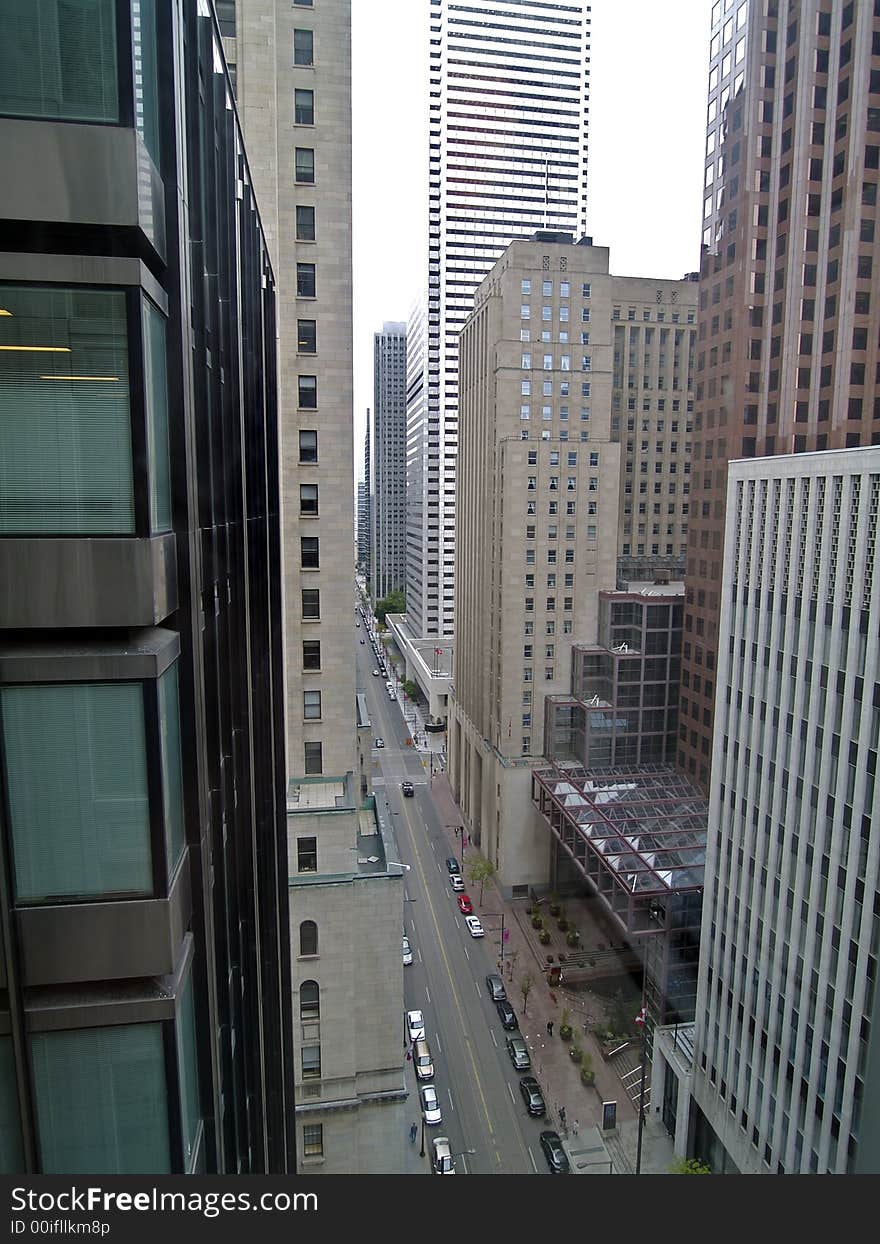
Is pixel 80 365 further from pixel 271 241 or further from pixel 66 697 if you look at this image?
pixel 271 241

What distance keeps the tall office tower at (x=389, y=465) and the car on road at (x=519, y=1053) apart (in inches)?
5305

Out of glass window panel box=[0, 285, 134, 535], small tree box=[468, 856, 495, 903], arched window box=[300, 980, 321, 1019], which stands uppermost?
glass window panel box=[0, 285, 134, 535]

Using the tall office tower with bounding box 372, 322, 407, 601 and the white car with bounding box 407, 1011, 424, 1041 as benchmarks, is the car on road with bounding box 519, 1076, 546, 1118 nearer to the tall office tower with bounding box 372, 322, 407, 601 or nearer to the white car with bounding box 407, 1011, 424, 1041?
the white car with bounding box 407, 1011, 424, 1041

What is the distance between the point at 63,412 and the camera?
16.5ft

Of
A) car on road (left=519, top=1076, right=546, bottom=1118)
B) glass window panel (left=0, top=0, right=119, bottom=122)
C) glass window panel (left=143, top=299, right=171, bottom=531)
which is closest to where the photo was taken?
glass window panel (left=0, top=0, right=119, bottom=122)

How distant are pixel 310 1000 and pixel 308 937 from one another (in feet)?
8.69

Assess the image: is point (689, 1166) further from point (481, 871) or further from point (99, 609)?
point (99, 609)

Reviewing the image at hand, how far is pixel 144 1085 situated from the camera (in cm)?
584

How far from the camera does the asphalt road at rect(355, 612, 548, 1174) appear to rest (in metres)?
38.9

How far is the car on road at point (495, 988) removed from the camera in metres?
49.9

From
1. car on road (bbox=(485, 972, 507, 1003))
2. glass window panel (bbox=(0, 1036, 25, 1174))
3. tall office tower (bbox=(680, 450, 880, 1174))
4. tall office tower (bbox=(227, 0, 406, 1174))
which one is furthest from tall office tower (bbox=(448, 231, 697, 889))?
glass window panel (bbox=(0, 1036, 25, 1174))

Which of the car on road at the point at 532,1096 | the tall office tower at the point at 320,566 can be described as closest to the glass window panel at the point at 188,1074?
the tall office tower at the point at 320,566

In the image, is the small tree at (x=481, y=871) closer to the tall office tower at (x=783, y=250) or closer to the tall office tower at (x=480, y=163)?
the tall office tower at (x=783, y=250)

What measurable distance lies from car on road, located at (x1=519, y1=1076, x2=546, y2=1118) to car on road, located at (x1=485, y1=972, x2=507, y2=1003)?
21.5ft
